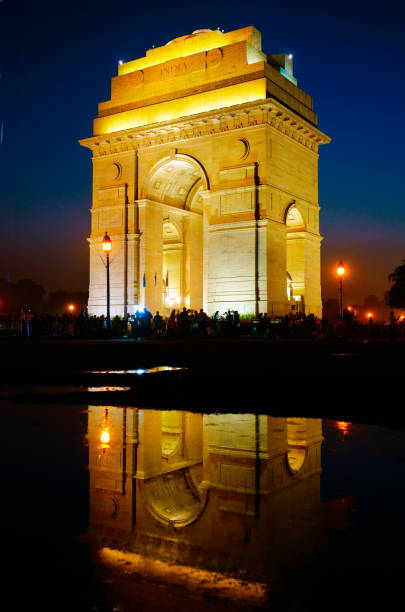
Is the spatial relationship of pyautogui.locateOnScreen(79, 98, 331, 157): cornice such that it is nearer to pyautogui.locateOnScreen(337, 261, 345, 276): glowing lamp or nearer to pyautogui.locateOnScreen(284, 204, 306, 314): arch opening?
pyautogui.locateOnScreen(284, 204, 306, 314): arch opening

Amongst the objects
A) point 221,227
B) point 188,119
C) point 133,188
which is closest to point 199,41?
point 188,119

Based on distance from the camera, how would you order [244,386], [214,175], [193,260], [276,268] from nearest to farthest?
[244,386], [276,268], [214,175], [193,260]

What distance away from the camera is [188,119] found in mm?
33375

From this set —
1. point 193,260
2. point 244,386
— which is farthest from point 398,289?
point 244,386

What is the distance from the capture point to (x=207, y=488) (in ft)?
10.8

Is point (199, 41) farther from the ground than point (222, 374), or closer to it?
farther from the ground

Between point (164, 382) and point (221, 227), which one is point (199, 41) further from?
point (164, 382)

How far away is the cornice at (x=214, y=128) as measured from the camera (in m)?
31.4

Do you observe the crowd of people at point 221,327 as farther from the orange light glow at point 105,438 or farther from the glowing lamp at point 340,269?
the orange light glow at point 105,438

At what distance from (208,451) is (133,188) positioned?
108 ft

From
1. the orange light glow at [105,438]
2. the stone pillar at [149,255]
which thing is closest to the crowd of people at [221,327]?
the stone pillar at [149,255]

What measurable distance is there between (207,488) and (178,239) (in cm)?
3775

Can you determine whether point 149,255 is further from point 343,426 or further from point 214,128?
point 343,426

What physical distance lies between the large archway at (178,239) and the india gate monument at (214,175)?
12 cm
